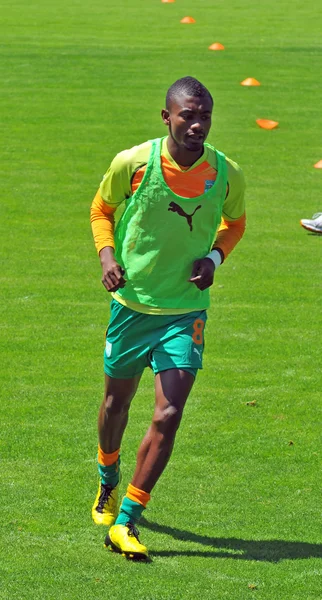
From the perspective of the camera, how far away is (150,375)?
30.6 feet

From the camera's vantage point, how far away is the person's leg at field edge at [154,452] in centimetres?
585

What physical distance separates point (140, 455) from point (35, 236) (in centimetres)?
804

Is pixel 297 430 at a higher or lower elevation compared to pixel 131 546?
lower

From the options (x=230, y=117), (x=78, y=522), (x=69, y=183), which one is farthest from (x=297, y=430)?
(x=230, y=117)

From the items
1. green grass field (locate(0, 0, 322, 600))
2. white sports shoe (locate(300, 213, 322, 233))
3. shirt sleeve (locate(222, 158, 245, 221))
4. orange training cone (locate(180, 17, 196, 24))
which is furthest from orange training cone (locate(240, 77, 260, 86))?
shirt sleeve (locate(222, 158, 245, 221))

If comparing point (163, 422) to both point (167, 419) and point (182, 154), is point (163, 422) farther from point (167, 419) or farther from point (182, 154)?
point (182, 154)

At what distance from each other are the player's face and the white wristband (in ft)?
1.72

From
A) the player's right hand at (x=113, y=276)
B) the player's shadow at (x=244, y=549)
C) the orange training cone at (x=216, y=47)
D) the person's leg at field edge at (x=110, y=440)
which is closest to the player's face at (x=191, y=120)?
the player's right hand at (x=113, y=276)

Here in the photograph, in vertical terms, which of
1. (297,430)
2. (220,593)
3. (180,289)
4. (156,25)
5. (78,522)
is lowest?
(156,25)

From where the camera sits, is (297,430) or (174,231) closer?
(174,231)

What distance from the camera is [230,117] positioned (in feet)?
66.7

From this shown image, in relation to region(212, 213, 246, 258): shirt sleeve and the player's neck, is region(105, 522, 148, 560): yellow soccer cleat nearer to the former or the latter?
region(212, 213, 246, 258): shirt sleeve

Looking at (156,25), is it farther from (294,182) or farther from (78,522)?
(78,522)

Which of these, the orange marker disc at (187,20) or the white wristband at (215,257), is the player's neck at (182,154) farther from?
the orange marker disc at (187,20)
